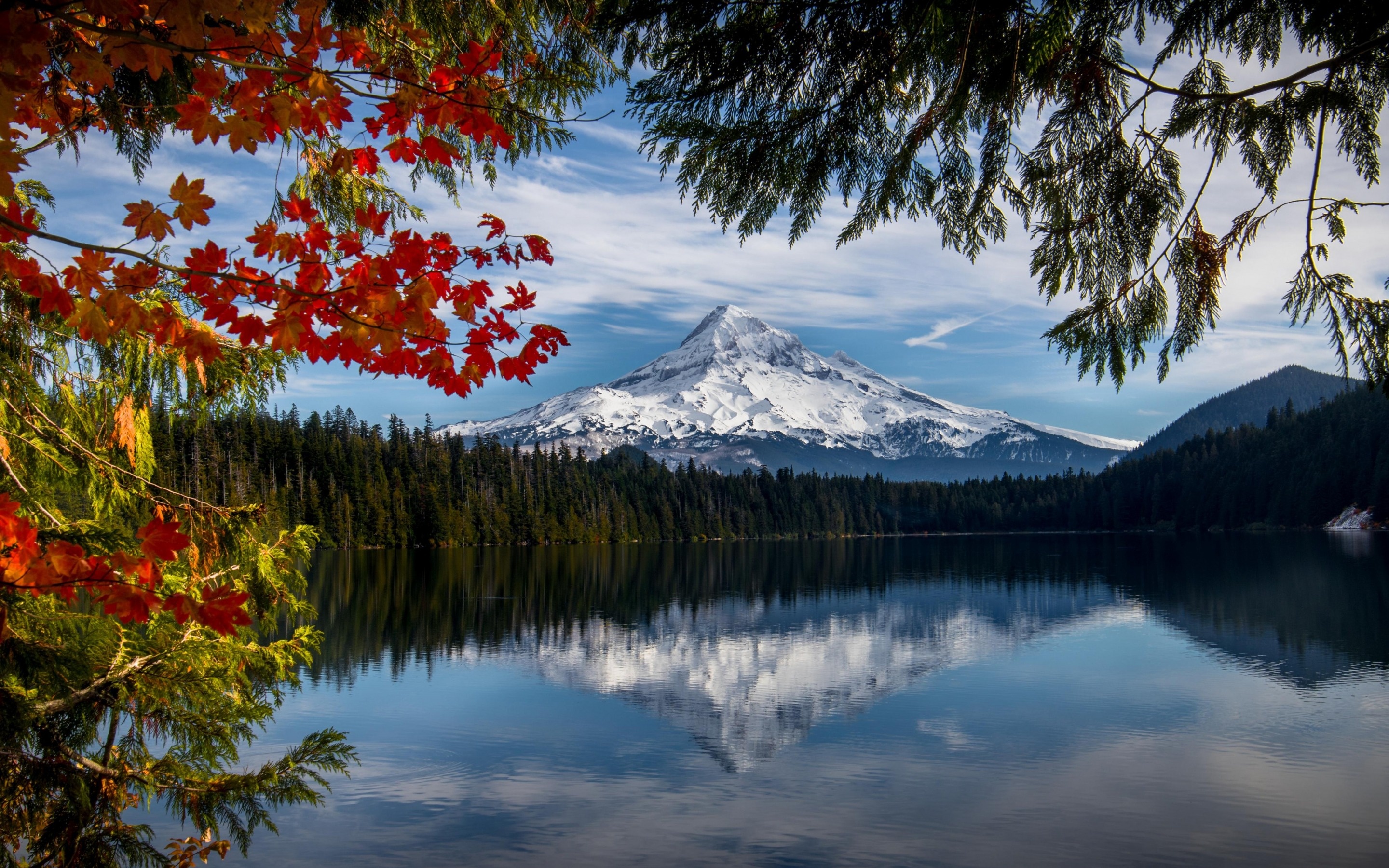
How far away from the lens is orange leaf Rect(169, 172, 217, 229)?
2777 millimetres

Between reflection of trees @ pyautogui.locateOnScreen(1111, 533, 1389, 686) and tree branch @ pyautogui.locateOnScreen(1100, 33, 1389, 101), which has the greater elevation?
tree branch @ pyautogui.locateOnScreen(1100, 33, 1389, 101)

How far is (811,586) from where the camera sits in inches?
1876

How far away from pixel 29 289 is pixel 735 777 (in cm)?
1241

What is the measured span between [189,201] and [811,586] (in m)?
46.7

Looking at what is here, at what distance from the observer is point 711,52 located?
4.06 meters

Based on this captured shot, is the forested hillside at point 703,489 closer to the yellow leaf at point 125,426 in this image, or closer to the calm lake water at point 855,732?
the calm lake water at point 855,732

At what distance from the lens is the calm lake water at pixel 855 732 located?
10.6 meters

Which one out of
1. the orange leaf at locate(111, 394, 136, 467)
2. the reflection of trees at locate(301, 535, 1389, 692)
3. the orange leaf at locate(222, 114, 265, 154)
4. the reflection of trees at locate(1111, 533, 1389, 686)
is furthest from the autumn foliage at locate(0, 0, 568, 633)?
the reflection of trees at locate(1111, 533, 1389, 686)

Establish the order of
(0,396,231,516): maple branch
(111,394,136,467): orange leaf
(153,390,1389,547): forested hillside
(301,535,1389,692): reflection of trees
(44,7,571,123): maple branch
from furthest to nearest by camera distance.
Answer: (153,390,1389,547): forested hillside, (301,535,1389,692): reflection of trees, (111,394,136,467): orange leaf, (0,396,231,516): maple branch, (44,7,571,123): maple branch

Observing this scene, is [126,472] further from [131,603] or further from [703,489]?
[703,489]

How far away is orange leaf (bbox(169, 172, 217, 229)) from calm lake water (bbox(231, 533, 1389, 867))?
9.45 metres

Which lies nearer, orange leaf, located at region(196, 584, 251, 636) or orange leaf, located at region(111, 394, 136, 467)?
orange leaf, located at region(196, 584, 251, 636)

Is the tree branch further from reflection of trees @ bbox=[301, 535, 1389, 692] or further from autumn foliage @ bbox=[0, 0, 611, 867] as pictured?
reflection of trees @ bbox=[301, 535, 1389, 692]

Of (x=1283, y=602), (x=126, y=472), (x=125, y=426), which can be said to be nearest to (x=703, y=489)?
(x=1283, y=602)
